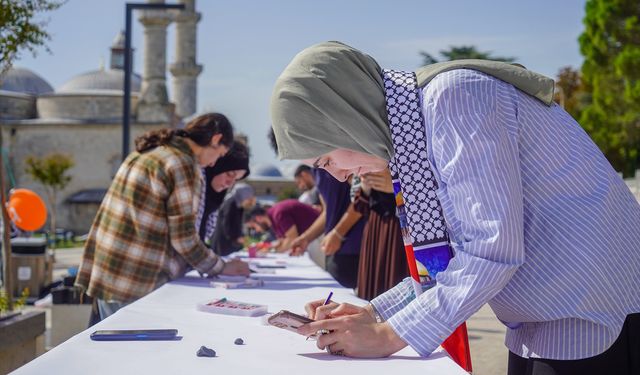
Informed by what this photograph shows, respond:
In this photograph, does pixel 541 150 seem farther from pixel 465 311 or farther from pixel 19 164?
pixel 19 164

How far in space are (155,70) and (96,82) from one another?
1181 centimetres

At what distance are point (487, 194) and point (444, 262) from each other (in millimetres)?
246

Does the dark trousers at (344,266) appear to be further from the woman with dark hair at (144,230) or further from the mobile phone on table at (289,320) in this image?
the mobile phone on table at (289,320)

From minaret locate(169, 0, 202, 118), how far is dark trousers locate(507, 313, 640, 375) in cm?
4346

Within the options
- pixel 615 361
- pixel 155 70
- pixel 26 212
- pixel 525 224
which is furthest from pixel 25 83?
pixel 615 361

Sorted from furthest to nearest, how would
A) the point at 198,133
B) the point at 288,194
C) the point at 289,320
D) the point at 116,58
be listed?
the point at 116,58, the point at 288,194, the point at 198,133, the point at 289,320

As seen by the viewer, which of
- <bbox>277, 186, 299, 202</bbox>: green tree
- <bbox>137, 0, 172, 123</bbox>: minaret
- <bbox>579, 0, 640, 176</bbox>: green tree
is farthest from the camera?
<bbox>277, 186, 299, 202</bbox>: green tree

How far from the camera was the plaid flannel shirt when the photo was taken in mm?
3600

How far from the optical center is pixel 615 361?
1.63 meters

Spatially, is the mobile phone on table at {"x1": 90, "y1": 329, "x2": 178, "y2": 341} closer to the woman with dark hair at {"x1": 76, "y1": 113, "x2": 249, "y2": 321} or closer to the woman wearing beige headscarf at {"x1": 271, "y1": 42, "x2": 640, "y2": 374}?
the woman wearing beige headscarf at {"x1": 271, "y1": 42, "x2": 640, "y2": 374}

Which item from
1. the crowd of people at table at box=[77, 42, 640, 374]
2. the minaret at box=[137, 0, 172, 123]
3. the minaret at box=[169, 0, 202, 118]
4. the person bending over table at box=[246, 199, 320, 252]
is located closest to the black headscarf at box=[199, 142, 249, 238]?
the person bending over table at box=[246, 199, 320, 252]

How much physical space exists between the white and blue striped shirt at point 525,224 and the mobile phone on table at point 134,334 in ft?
2.35

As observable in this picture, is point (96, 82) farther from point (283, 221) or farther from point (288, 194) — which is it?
point (283, 221)

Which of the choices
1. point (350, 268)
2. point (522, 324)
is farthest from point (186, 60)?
point (522, 324)
